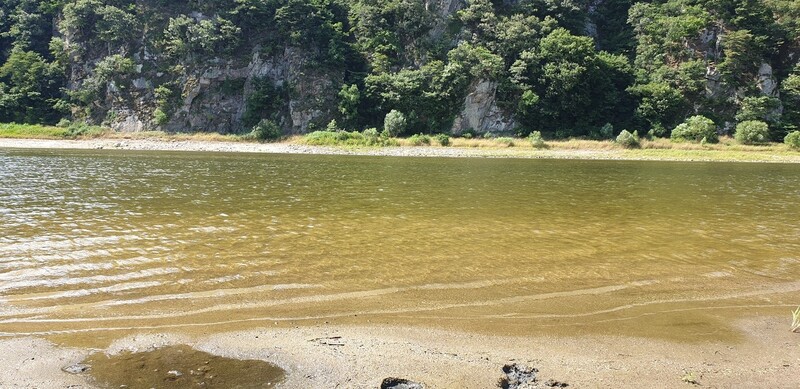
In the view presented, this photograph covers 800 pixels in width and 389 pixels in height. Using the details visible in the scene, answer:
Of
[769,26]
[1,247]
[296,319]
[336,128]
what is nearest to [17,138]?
[336,128]

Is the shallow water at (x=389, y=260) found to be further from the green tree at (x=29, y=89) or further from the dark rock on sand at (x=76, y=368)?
the green tree at (x=29, y=89)

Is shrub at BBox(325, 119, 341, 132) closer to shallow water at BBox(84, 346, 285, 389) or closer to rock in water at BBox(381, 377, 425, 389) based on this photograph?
shallow water at BBox(84, 346, 285, 389)

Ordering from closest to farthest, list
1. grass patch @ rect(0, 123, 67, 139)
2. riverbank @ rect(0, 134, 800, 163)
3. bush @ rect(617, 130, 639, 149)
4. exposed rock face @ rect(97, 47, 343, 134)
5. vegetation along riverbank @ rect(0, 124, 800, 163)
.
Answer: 1. riverbank @ rect(0, 134, 800, 163)
2. vegetation along riverbank @ rect(0, 124, 800, 163)
3. bush @ rect(617, 130, 639, 149)
4. grass patch @ rect(0, 123, 67, 139)
5. exposed rock face @ rect(97, 47, 343, 134)

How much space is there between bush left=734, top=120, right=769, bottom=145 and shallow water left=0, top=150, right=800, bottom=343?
37.4 meters

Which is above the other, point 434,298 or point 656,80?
point 656,80

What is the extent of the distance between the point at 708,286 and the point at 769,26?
228 ft

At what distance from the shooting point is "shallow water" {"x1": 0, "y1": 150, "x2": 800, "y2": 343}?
7238mm

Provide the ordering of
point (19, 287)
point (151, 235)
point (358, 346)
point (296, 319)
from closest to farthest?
point (358, 346)
point (296, 319)
point (19, 287)
point (151, 235)

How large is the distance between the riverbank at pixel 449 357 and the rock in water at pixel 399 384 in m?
0.10

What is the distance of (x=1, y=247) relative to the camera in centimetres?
1050

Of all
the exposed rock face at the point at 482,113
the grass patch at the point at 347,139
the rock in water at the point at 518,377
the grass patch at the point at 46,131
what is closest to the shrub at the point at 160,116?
the grass patch at the point at 46,131

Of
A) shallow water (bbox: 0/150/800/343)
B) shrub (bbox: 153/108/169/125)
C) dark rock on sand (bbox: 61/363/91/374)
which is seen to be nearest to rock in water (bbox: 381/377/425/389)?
shallow water (bbox: 0/150/800/343)

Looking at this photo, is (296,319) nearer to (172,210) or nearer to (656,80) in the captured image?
(172,210)

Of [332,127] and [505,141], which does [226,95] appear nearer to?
[332,127]
